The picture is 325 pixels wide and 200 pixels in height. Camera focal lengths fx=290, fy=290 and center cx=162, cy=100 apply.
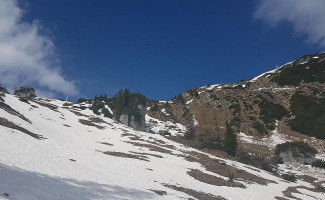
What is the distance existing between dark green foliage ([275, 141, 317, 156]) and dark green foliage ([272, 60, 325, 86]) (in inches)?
2043

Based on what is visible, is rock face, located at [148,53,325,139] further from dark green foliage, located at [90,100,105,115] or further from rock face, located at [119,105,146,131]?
dark green foliage, located at [90,100,105,115]

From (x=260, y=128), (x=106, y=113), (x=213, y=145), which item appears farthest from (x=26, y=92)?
(x=260, y=128)

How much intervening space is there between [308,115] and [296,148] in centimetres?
2100

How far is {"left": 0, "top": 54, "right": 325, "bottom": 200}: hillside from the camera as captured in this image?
2152 centimetres

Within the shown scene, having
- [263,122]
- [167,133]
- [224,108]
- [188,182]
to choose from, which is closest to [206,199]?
[188,182]

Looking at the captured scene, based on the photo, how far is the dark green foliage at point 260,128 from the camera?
259 feet

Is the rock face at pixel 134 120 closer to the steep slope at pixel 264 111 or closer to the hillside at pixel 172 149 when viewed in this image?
the hillside at pixel 172 149

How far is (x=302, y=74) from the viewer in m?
A: 115

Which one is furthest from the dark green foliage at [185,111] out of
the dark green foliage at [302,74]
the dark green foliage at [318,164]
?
the dark green foliage at [318,164]

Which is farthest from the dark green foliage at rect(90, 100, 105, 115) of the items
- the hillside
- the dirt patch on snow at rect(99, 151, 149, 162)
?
the dirt patch on snow at rect(99, 151, 149, 162)

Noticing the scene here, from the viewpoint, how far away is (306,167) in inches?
2328

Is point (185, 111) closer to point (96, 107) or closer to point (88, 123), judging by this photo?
point (96, 107)

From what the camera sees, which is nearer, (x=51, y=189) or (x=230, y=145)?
(x=51, y=189)

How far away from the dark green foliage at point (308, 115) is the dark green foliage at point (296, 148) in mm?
9710
